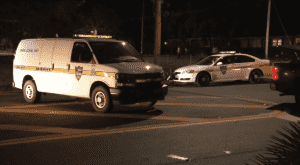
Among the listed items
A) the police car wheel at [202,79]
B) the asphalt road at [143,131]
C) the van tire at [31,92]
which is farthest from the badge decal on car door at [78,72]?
the police car wheel at [202,79]

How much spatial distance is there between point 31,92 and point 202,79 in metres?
8.34

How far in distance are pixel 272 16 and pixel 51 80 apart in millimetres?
43377

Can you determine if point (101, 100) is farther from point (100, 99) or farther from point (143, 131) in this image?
point (143, 131)

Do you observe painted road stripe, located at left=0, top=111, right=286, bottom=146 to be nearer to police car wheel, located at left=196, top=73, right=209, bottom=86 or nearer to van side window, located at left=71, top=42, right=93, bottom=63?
van side window, located at left=71, top=42, right=93, bottom=63

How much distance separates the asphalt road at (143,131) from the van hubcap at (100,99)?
313 millimetres

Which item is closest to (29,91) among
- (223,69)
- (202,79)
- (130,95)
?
(130,95)

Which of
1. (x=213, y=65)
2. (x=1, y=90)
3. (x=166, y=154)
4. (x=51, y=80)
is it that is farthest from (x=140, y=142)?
(x=213, y=65)

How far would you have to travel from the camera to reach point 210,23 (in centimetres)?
5062

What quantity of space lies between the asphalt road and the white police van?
0.47 meters

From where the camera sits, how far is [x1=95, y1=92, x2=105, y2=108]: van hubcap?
9789 mm

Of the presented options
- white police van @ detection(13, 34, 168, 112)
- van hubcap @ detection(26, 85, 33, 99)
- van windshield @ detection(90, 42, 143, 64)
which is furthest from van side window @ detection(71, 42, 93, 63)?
van hubcap @ detection(26, 85, 33, 99)

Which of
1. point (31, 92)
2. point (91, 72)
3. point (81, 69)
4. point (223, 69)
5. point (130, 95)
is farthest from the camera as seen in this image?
point (223, 69)

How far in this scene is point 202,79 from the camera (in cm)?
1728

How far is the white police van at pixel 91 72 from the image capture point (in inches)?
376
